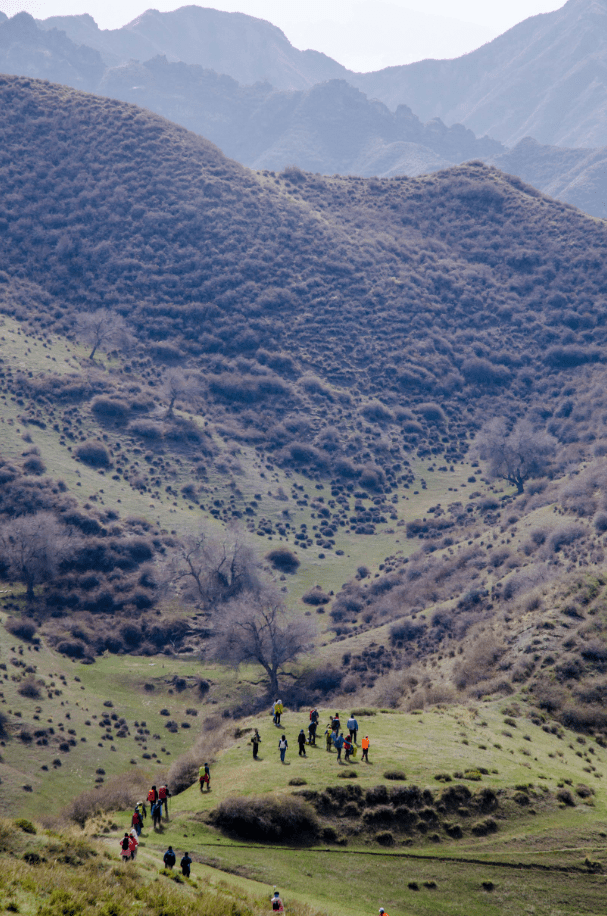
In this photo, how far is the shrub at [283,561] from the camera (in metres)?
66.6

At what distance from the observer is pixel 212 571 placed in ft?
198

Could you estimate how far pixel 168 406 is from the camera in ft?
275

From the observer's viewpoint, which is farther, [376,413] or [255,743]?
[376,413]

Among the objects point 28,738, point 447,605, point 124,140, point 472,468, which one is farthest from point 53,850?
point 124,140

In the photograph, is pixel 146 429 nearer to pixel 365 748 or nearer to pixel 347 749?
pixel 347 749

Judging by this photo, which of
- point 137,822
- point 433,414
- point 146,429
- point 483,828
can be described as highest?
point 433,414

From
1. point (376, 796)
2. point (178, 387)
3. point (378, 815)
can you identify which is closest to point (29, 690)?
point (376, 796)

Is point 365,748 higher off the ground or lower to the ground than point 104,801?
higher

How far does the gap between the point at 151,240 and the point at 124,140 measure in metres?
26.0

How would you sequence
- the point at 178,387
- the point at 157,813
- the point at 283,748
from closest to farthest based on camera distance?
1. the point at 157,813
2. the point at 283,748
3. the point at 178,387

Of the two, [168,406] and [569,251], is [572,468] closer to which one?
[168,406]

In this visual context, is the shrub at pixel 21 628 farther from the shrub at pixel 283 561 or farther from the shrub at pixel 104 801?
the shrub at pixel 283 561

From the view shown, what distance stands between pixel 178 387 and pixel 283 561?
1139 inches

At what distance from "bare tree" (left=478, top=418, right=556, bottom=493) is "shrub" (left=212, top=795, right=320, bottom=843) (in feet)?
188
